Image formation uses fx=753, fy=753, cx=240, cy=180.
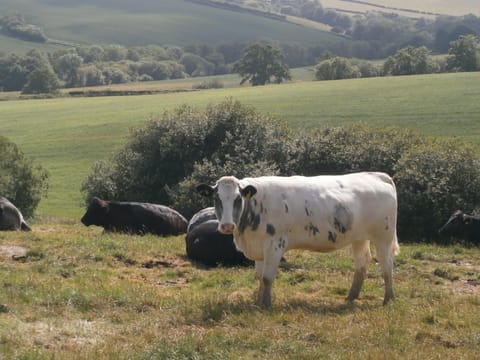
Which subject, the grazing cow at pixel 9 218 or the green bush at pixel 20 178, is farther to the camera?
the green bush at pixel 20 178

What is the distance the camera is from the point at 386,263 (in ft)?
44.4

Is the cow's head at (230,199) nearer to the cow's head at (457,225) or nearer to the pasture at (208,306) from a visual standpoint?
the pasture at (208,306)

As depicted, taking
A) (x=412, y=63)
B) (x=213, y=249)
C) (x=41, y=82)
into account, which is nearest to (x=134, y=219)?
(x=213, y=249)

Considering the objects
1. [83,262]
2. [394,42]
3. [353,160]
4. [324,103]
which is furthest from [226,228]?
[394,42]

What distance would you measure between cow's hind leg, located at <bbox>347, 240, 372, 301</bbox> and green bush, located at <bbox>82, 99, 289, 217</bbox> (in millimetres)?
23058

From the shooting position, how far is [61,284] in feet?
44.1

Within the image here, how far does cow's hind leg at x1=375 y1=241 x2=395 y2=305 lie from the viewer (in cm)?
1339

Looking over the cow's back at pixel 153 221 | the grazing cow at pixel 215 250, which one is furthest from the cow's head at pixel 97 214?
the grazing cow at pixel 215 250

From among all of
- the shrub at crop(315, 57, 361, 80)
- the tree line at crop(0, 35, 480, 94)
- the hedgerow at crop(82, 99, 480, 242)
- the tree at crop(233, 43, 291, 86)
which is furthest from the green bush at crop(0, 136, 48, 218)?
the tree at crop(233, 43, 291, 86)

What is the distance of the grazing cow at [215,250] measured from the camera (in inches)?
666

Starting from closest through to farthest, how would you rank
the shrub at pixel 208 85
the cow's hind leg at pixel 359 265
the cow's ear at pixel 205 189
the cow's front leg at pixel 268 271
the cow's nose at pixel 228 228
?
the cow's nose at pixel 228 228
the cow's front leg at pixel 268 271
the cow's ear at pixel 205 189
the cow's hind leg at pixel 359 265
the shrub at pixel 208 85

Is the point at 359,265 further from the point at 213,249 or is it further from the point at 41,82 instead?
the point at 41,82

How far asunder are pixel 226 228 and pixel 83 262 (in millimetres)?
5186

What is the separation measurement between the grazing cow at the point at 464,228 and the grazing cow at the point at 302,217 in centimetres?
1236
